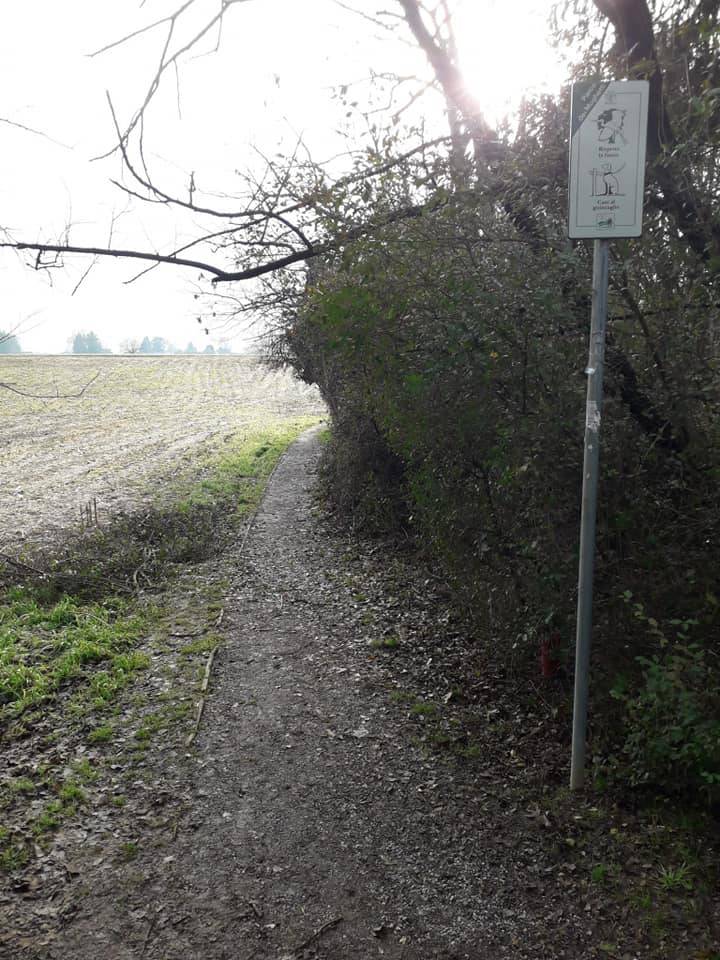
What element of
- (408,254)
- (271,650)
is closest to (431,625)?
(271,650)

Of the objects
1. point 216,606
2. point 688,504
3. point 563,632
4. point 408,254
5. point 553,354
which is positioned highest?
point 408,254

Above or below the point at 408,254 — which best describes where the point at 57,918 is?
below

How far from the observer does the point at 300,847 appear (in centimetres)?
421

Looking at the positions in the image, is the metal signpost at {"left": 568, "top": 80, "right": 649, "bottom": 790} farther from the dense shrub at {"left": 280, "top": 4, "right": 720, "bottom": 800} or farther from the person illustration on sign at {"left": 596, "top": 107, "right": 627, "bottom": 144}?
the dense shrub at {"left": 280, "top": 4, "right": 720, "bottom": 800}

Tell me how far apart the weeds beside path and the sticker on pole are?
349 centimetres

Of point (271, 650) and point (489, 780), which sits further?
point (271, 650)

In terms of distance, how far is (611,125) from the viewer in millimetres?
3668

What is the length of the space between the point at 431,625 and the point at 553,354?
4265 millimetres

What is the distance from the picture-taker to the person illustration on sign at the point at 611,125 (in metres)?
3.65

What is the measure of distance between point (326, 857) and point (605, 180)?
425 centimetres

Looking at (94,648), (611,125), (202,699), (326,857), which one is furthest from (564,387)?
(94,648)

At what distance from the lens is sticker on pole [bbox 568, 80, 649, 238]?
3645mm

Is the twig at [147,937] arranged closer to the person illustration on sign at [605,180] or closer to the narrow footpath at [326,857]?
the narrow footpath at [326,857]

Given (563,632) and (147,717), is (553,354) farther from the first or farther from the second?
(147,717)
